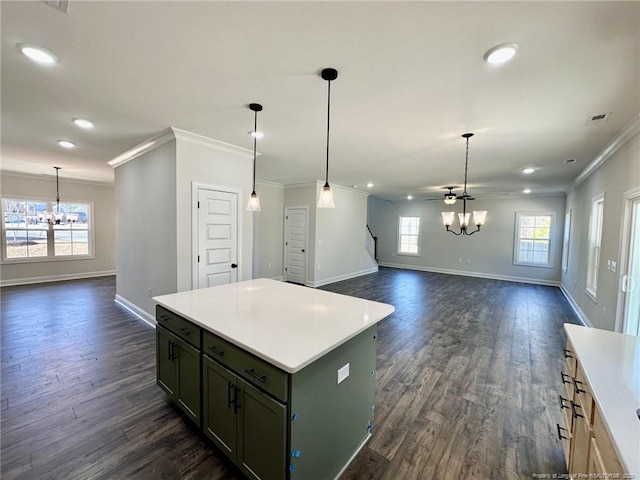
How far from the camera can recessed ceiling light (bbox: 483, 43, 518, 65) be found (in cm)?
170

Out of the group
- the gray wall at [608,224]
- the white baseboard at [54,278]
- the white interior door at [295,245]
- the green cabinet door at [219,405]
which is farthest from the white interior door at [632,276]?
the white baseboard at [54,278]

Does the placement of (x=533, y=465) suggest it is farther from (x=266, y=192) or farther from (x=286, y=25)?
(x=266, y=192)

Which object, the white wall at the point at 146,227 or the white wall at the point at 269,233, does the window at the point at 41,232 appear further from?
the white wall at the point at 269,233

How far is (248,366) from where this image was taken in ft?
4.89

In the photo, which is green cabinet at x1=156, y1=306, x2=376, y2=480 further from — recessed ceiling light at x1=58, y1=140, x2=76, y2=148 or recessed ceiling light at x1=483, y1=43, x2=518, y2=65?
recessed ceiling light at x1=58, y1=140, x2=76, y2=148

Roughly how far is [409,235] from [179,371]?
9.51 m

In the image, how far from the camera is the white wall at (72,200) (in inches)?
249

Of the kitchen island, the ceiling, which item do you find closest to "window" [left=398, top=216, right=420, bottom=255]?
the ceiling

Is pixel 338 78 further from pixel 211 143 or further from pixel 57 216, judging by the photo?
pixel 57 216

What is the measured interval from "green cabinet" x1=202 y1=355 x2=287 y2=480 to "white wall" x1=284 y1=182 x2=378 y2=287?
5.17 metres

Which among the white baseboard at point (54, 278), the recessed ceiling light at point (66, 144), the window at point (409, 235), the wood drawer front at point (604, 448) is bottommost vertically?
the white baseboard at point (54, 278)

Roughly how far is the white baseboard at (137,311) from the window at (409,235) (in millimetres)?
8616

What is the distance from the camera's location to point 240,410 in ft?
5.15

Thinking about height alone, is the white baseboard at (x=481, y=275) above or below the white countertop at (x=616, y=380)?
below
